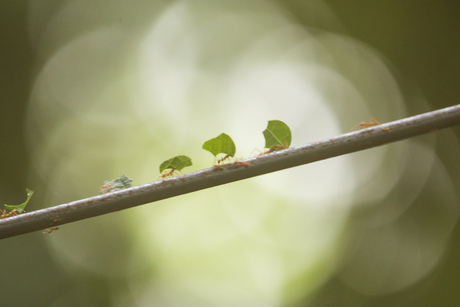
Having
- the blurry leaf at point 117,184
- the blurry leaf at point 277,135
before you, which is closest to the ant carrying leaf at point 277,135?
the blurry leaf at point 277,135

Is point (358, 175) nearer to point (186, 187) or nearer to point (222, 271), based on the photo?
point (222, 271)

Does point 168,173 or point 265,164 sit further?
point 168,173

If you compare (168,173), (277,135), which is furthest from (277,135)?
(168,173)

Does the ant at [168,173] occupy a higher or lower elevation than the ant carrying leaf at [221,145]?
lower

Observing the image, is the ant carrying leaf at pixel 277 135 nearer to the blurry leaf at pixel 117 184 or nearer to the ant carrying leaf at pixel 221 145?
the ant carrying leaf at pixel 221 145

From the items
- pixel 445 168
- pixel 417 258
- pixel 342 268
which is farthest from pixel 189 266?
pixel 445 168

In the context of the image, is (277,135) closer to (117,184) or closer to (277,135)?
(277,135)

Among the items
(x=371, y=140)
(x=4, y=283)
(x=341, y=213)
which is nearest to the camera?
(x=371, y=140)

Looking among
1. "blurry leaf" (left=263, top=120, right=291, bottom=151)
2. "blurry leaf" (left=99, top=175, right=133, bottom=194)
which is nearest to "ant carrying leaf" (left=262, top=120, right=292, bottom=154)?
"blurry leaf" (left=263, top=120, right=291, bottom=151)
